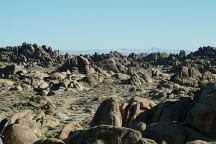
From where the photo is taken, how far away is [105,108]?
119 feet

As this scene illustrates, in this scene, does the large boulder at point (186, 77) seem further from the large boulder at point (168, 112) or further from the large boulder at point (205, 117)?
the large boulder at point (205, 117)

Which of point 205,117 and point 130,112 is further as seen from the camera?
point 130,112

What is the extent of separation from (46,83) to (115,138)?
72.1 meters

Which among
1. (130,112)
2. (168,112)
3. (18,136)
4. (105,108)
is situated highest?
(168,112)

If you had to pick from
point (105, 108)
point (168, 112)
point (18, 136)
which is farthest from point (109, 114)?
point (18, 136)

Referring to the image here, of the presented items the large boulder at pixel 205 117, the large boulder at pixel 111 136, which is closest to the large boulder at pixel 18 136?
the large boulder at pixel 111 136

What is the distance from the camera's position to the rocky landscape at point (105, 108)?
25.0 m

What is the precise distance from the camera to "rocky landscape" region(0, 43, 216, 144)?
25000 mm

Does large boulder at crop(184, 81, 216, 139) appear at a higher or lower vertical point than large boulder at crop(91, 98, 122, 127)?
higher

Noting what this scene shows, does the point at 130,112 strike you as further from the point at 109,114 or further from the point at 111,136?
the point at 111,136

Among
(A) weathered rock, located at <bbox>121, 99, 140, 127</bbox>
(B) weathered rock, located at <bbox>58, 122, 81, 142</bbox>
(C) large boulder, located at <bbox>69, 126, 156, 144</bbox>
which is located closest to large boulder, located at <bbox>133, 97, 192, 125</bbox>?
(A) weathered rock, located at <bbox>121, 99, 140, 127</bbox>

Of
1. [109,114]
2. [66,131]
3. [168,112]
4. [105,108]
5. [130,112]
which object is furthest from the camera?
[130,112]

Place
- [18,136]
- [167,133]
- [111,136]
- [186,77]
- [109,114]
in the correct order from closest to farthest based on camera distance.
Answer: [111,136] < [167,133] < [18,136] < [109,114] < [186,77]

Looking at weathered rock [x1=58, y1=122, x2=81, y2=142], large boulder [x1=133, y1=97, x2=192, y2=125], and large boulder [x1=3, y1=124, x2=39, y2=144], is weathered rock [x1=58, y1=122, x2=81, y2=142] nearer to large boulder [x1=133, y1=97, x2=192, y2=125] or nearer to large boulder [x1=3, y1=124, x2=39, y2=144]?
large boulder [x1=3, y1=124, x2=39, y2=144]
